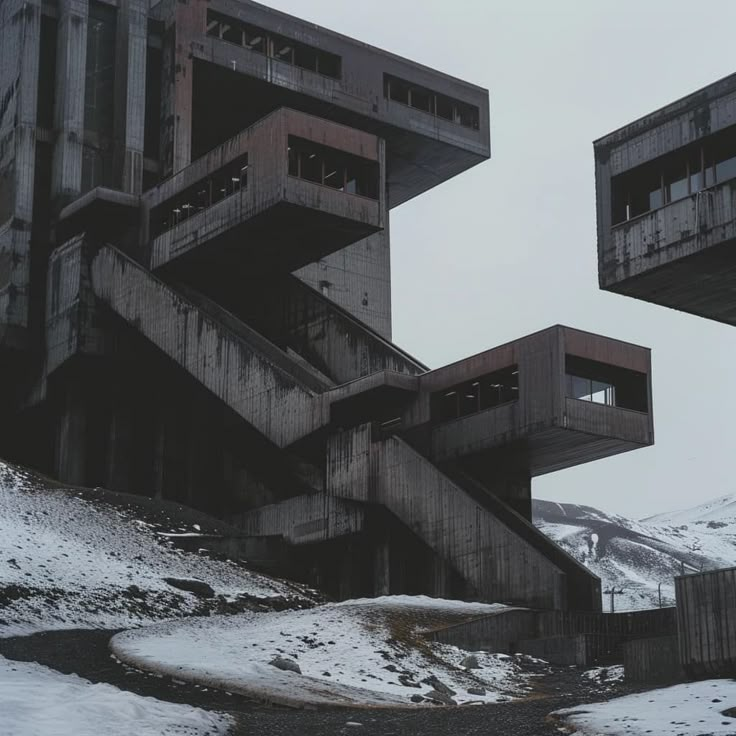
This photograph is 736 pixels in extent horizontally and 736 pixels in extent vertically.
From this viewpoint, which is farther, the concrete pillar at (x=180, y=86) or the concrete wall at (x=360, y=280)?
the concrete wall at (x=360, y=280)

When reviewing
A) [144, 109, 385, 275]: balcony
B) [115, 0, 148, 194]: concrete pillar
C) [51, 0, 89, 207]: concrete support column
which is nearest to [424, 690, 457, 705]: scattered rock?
[144, 109, 385, 275]: balcony

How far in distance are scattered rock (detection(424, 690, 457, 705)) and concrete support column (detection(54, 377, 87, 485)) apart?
125ft

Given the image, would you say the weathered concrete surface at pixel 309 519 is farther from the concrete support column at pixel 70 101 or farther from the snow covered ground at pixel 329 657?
the concrete support column at pixel 70 101

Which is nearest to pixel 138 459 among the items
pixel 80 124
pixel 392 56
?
pixel 80 124

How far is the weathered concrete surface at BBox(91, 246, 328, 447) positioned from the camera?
171ft

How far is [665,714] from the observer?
1947cm

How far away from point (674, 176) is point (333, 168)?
16.7 metres

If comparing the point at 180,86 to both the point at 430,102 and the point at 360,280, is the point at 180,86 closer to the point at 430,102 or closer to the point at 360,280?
the point at 430,102

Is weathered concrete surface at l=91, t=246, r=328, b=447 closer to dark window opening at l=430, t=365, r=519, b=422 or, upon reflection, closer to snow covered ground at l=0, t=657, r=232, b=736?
dark window opening at l=430, t=365, r=519, b=422

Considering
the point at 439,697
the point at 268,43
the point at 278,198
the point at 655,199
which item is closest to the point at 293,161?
the point at 278,198

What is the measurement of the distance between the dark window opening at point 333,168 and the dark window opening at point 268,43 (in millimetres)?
12238

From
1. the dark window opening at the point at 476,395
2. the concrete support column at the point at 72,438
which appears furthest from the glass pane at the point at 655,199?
the concrete support column at the point at 72,438

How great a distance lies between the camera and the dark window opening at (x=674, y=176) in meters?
38.9

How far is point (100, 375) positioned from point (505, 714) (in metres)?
42.6
